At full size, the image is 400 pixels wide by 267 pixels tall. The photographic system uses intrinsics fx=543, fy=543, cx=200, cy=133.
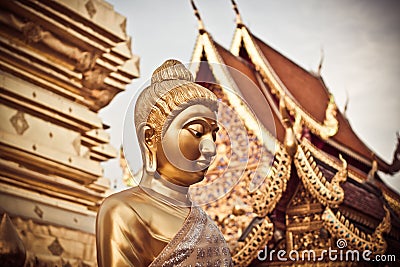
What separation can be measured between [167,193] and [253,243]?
4.83ft

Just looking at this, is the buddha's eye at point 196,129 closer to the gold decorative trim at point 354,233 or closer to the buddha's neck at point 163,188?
the buddha's neck at point 163,188

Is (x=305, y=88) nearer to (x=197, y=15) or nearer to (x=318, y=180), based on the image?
(x=197, y=15)

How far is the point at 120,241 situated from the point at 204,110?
0.39 metres

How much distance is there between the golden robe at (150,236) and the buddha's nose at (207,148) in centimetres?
15

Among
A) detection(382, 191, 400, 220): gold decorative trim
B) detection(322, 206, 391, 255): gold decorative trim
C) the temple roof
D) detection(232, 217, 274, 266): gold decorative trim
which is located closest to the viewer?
detection(322, 206, 391, 255): gold decorative trim

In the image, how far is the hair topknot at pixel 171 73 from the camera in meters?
1.45

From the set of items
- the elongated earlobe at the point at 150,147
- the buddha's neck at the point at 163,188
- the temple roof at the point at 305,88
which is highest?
the temple roof at the point at 305,88

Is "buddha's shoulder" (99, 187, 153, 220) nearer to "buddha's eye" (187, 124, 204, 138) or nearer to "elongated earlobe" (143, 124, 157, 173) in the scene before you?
"elongated earlobe" (143, 124, 157, 173)

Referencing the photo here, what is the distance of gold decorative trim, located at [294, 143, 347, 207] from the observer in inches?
103

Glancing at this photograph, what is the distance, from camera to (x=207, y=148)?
1.33 meters

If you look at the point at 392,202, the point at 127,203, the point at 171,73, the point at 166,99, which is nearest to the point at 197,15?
the point at 392,202

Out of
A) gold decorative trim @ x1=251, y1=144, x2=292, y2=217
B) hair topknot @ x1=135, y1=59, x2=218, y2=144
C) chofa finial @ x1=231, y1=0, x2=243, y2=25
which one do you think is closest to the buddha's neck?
hair topknot @ x1=135, y1=59, x2=218, y2=144

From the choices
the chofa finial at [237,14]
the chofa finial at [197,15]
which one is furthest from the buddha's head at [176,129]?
the chofa finial at [237,14]

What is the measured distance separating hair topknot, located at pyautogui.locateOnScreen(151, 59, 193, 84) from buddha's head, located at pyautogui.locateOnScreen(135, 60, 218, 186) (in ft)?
0.12
